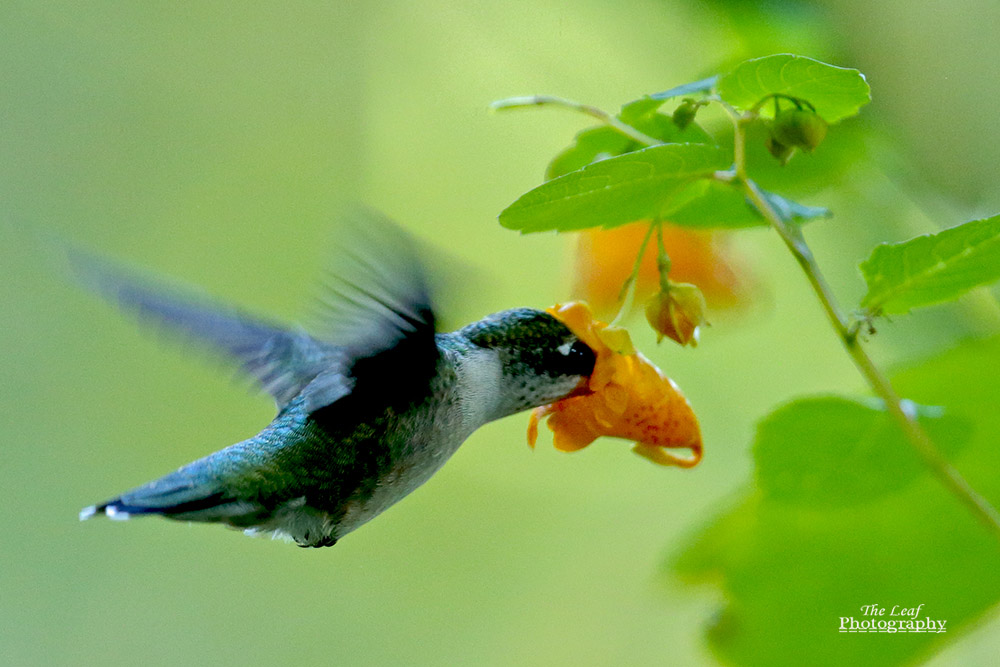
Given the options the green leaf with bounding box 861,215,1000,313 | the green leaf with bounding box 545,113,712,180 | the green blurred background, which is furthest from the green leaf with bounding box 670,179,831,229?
the green blurred background

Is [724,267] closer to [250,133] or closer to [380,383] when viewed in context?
[380,383]

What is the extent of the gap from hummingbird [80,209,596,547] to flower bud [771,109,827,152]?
324 millimetres

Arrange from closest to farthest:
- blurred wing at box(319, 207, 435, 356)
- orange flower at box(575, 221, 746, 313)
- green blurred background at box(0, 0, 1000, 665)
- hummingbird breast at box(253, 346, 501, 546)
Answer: blurred wing at box(319, 207, 435, 356) < hummingbird breast at box(253, 346, 501, 546) < orange flower at box(575, 221, 746, 313) < green blurred background at box(0, 0, 1000, 665)

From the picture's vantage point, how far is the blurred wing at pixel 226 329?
1088 mm

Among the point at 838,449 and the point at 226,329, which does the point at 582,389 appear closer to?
the point at 838,449

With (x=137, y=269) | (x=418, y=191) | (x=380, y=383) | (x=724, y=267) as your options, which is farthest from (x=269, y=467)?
(x=418, y=191)

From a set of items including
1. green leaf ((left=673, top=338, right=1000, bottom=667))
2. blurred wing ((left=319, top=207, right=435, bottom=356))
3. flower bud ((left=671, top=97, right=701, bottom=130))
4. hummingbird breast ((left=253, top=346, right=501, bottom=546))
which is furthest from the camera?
green leaf ((left=673, top=338, right=1000, bottom=667))

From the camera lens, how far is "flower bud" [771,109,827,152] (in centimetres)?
97

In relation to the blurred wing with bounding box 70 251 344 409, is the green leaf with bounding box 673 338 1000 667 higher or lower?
lower

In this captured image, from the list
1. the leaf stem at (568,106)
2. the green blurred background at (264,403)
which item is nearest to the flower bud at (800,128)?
the leaf stem at (568,106)

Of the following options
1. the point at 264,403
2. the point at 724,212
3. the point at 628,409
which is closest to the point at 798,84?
the point at 724,212

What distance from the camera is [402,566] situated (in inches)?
134

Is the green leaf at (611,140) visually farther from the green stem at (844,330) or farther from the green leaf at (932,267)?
the green leaf at (932,267)

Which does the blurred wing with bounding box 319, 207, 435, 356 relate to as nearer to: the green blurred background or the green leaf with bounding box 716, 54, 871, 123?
the green leaf with bounding box 716, 54, 871, 123
